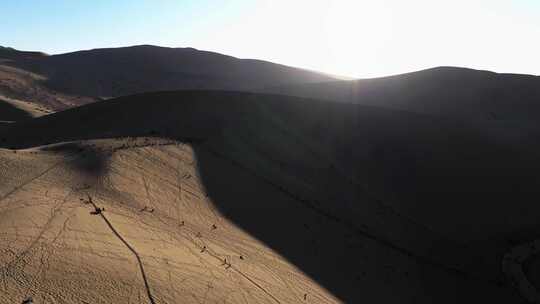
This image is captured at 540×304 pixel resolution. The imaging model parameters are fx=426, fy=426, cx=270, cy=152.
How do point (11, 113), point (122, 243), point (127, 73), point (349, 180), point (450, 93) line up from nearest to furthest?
point (122, 243)
point (349, 180)
point (11, 113)
point (450, 93)
point (127, 73)

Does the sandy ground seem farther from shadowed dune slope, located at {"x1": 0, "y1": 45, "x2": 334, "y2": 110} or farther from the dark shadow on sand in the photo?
shadowed dune slope, located at {"x1": 0, "y1": 45, "x2": 334, "y2": 110}

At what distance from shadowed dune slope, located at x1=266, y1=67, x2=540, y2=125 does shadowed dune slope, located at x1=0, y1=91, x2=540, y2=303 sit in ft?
24.1

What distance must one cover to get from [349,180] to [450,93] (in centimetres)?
2469

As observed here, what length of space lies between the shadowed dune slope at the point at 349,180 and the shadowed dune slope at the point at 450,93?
7.35 m

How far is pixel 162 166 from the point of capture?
13.1 metres

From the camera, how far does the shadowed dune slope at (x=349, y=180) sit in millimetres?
11461

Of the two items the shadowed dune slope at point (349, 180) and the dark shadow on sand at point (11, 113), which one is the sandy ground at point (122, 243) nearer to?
the shadowed dune slope at point (349, 180)

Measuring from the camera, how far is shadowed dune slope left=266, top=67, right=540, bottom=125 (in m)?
34.3

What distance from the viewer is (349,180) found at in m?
18.4

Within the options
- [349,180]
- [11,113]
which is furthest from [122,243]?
[11,113]

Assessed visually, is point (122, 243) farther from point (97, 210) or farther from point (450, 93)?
point (450, 93)

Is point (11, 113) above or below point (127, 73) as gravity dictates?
below

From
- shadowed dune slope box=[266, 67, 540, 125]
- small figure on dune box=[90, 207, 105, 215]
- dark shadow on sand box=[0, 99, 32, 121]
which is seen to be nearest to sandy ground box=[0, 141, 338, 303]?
small figure on dune box=[90, 207, 105, 215]

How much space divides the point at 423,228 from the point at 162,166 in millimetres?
10098
